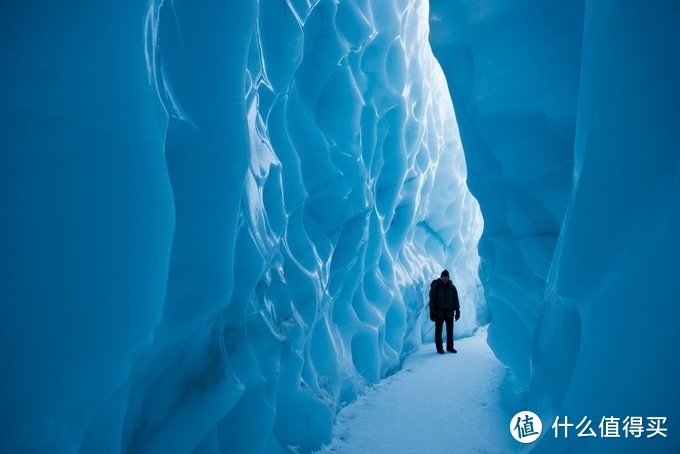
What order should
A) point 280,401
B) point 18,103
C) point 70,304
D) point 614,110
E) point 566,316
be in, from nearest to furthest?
point 18,103, point 70,304, point 614,110, point 566,316, point 280,401

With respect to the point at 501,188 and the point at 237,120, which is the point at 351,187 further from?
the point at 237,120

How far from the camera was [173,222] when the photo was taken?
122 cm

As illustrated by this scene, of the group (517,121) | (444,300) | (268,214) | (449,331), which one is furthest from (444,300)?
(268,214)

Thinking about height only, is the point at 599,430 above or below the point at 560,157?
below

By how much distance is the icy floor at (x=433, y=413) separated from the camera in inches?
108

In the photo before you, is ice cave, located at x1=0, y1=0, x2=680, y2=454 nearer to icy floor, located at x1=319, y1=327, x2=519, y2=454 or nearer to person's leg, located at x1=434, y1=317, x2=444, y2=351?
icy floor, located at x1=319, y1=327, x2=519, y2=454

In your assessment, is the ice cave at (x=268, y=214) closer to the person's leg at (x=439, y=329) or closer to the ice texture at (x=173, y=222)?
the ice texture at (x=173, y=222)

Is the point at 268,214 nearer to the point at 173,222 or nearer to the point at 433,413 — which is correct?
the point at 173,222

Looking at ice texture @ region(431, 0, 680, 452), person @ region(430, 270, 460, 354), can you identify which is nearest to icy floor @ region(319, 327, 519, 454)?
person @ region(430, 270, 460, 354)

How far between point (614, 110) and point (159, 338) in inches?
70.8

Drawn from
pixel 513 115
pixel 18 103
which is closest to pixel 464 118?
pixel 513 115

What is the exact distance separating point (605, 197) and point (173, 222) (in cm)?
142

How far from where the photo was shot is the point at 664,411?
1010 mm

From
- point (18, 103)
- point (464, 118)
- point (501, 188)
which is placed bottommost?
point (18, 103)
